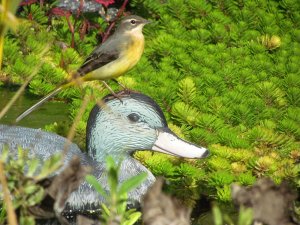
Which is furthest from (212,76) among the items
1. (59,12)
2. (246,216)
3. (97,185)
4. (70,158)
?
(246,216)

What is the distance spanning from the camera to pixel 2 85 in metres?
6.46

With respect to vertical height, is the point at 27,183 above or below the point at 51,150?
above

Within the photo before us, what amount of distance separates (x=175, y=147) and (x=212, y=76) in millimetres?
1783

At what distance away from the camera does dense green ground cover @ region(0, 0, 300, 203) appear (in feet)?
16.3

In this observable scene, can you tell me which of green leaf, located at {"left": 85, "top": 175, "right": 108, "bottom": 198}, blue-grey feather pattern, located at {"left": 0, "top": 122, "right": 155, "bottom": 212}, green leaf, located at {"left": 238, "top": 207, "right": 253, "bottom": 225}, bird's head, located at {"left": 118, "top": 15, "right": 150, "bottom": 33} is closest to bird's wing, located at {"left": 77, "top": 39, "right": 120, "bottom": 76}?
bird's head, located at {"left": 118, "top": 15, "right": 150, "bottom": 33}

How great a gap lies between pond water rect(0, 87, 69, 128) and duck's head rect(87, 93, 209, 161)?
3.83 feet

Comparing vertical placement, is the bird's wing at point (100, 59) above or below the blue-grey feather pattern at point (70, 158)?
above

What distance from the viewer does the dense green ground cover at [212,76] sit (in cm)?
496

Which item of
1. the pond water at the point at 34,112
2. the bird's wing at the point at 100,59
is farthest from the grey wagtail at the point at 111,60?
the pond water at the point at 34,112

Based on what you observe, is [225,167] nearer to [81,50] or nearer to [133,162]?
[133,162]

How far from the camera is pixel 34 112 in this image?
5.96 metres

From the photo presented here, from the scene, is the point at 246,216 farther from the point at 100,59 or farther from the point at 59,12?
the point at 59,12

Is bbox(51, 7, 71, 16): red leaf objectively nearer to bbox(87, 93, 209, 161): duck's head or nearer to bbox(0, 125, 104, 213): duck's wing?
bbox(87, 93, 209, 161): duck's head

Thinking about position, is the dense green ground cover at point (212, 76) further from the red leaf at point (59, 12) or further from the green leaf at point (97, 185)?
the green leaf at point (97, 185)
